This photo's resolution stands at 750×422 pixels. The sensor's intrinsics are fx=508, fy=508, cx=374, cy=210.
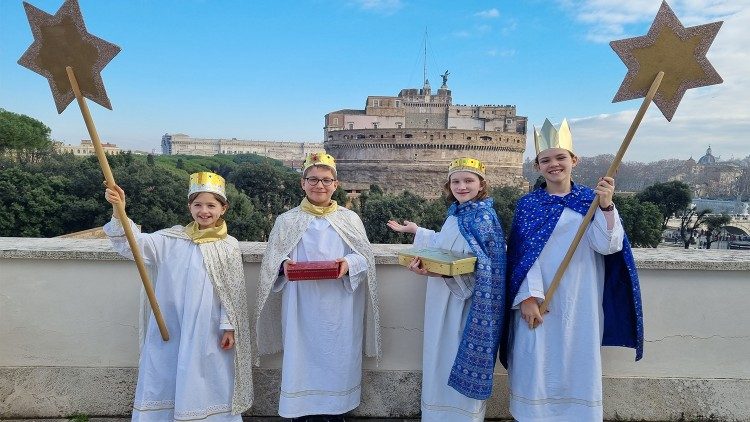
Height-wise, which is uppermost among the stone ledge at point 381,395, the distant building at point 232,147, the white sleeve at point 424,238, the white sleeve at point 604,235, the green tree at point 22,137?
the distant building at point 232,147

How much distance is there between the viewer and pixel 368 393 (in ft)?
9.78

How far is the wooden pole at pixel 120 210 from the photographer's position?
7.01ft

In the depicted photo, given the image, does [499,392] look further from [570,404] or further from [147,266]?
[147,266]

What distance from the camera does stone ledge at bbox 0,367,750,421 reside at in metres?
2.89

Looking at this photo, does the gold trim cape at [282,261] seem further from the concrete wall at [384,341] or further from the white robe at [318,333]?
the concrete wall at [384,341]

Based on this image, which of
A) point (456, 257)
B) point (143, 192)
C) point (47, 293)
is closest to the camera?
point (456, 257)

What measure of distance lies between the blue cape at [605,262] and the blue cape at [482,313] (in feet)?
0.31

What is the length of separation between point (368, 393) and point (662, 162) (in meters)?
107

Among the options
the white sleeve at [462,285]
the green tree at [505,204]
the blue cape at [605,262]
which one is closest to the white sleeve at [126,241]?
the white sleeve at [462,285]

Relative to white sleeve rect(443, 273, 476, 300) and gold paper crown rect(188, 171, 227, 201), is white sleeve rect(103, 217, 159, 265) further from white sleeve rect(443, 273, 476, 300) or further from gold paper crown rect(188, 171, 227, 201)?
white sleeve rect(443, 273, 476, 300)

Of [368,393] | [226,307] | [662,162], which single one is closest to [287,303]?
[226,307]

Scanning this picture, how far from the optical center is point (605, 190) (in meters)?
2.08

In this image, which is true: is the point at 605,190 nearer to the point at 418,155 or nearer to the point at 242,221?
the point at 242,221

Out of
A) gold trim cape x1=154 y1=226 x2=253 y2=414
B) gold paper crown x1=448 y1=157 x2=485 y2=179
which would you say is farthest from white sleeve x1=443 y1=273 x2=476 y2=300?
gold trim cape x1=154 y1=226 x2=253 y2=414
